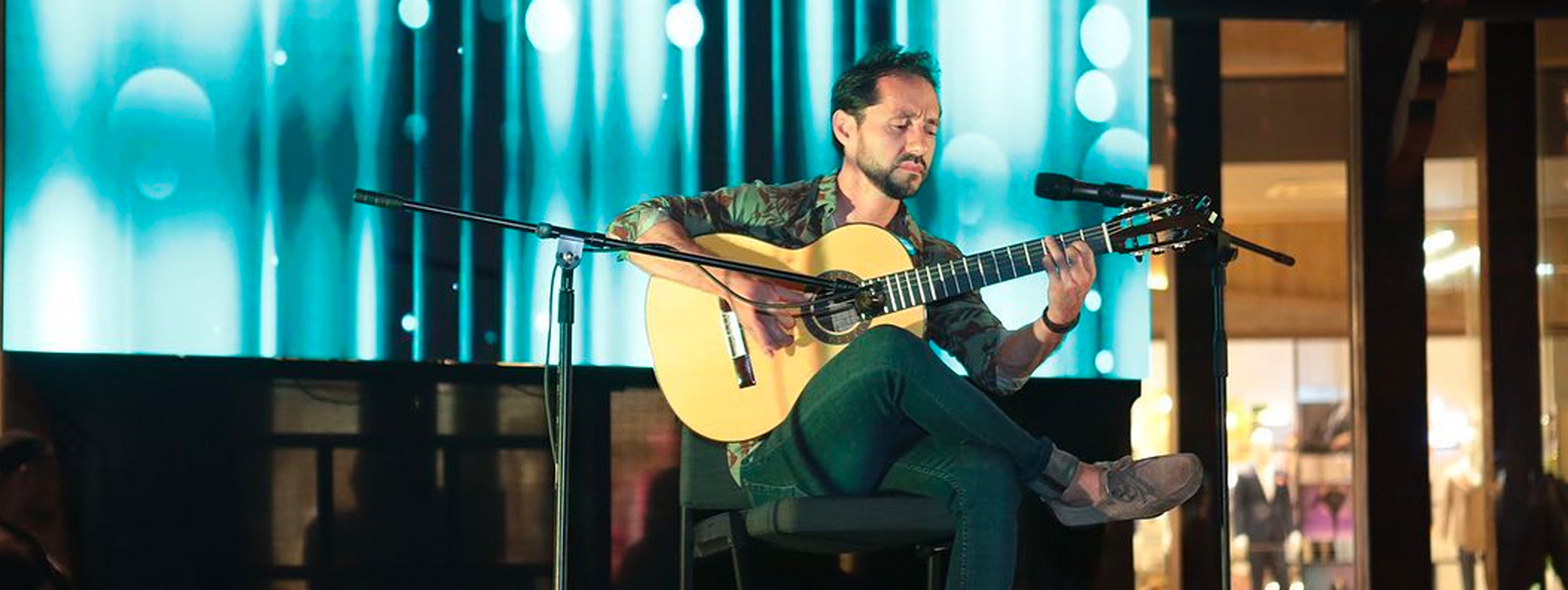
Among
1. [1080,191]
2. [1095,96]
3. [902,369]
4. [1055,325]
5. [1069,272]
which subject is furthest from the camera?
Answer: [1095,96]

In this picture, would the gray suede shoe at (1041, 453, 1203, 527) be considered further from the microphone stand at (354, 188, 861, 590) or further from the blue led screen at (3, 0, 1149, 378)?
the microphone stand at (354, 188, 861, 590)

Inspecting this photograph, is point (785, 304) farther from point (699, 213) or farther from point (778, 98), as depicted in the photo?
point (778, 98)

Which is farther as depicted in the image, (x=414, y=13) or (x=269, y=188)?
(x=414, y=13)

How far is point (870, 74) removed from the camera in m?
4.06

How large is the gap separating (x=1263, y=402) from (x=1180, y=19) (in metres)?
0.93

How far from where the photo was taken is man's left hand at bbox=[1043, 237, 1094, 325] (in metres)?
3.54

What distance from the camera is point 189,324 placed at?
151 inches

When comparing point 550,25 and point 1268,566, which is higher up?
point 550,25

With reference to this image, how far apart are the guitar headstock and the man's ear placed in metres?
0.73

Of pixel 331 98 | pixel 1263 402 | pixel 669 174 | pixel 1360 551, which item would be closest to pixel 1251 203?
pixel 1263 402

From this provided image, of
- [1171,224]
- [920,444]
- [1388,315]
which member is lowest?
[920,444]

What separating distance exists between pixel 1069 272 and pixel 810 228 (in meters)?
0.63

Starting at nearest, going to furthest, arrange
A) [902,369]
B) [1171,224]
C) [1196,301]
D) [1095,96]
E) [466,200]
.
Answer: [902,369], [1171,224], [466,200], [1095,96], [1196,301]

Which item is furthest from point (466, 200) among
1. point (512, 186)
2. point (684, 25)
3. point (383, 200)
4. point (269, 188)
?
point (383, 200)
